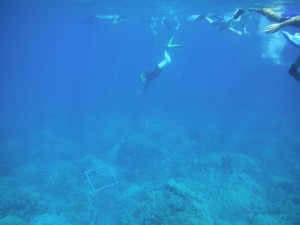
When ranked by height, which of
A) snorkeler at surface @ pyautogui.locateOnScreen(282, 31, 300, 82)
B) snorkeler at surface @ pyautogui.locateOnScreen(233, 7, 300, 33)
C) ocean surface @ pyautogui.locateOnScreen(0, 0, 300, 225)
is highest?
snorkeler at surface @ pyautogui.locateOnScreen(233, 7, 300, 33)

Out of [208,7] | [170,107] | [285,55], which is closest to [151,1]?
[208,7]

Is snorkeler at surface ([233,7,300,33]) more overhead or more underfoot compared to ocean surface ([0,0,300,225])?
more overhead

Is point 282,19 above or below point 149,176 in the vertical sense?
above

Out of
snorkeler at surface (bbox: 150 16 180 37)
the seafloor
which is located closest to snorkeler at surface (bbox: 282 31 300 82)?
the seafloor

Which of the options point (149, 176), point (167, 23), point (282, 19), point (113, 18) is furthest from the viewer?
point (167, 23)

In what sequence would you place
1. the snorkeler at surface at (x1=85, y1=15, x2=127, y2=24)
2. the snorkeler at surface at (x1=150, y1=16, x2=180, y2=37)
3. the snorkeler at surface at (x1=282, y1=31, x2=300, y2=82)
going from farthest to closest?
1. the snorkeler at surface at (x1=150, y1=16, x2=180, y2=37)
2. the snorkeler at surface at (x1=85, y1=15, x2=127, y2=24)
3. the snorkeler at surface at (x1=282, y1=31, x2=300, y2=82)

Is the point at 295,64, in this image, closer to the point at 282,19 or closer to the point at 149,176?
the point at 282,19

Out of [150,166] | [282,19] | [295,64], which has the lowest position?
[150,166]

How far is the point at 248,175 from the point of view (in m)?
15.1

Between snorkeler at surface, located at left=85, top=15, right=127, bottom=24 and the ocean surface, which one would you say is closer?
the ocean surface

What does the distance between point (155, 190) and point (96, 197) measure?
3738 mm

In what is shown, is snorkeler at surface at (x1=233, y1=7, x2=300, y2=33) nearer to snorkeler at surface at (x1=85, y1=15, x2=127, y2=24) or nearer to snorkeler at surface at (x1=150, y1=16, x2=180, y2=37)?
snorkeler at surface at (x1=85, y1=15, x2=127, y2=24)

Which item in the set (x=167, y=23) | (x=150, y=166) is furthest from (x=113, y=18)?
(x=150, y=166)

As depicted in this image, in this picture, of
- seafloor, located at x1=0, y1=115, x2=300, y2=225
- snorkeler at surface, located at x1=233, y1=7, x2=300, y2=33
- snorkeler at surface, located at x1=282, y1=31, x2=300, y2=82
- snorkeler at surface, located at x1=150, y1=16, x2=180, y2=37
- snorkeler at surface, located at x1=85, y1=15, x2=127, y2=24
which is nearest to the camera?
snorkeler at surface, located at x1=282, y1=31, x2=300, y2=82
